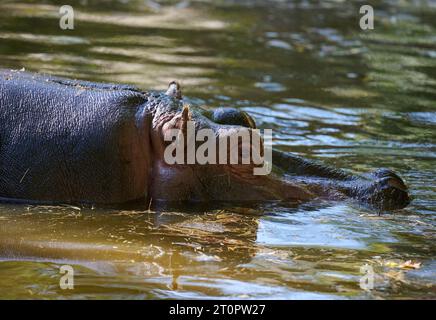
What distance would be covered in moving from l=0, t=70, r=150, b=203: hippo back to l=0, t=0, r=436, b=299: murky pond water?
16 cm

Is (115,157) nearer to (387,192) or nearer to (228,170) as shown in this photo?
(228,170)

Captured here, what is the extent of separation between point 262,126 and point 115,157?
2.91 metres

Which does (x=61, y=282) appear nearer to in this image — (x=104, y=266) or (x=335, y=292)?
(x=104, y=266)

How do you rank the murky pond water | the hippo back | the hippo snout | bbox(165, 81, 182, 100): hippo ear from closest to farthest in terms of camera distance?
the murky pond water → the hippo back → the hippo snout → bbox(165, 81, 182, 100): hippo ear

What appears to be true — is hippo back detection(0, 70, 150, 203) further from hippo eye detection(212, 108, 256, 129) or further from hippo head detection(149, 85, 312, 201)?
hippo eye detection(212, 108, 256, 129)

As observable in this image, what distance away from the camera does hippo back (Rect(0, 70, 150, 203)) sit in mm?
5566

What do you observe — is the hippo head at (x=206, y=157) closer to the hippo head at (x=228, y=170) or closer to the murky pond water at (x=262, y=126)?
the hippo head at (x=228, y=170)

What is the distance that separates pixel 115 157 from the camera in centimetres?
558

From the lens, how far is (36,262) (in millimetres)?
4578

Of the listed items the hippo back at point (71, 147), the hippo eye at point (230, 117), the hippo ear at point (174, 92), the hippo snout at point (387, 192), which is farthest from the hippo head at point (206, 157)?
the hippo snout at point (387, 192)

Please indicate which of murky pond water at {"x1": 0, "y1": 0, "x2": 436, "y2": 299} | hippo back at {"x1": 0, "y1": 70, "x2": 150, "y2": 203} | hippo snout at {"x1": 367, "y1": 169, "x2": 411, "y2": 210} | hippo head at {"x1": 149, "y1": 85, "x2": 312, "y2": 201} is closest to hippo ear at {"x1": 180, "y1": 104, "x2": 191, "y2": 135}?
hippo head at {"x1": 149, "y1": 85, "x2": 312, "y2": 201}

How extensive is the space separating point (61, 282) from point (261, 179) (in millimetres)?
1950

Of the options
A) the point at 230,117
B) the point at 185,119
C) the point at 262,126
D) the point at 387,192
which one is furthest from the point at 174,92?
the point at 262,126
